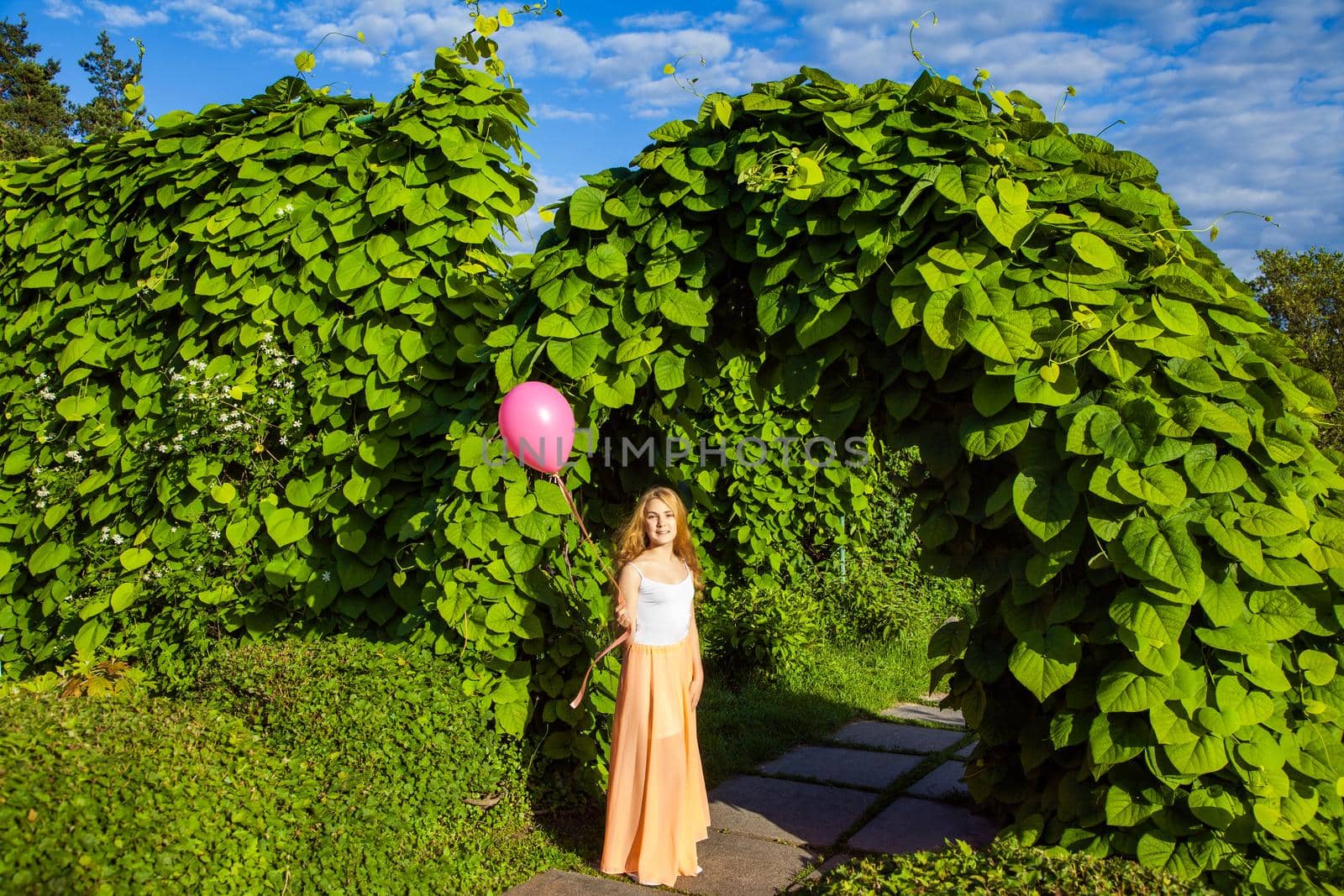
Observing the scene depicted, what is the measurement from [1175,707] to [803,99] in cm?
214

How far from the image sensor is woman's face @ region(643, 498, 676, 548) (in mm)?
3783

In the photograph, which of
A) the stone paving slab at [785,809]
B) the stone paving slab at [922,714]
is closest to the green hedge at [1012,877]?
the stone paving slab at [785,809]

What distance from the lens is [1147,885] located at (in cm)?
244

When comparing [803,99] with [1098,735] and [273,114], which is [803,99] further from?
[273,114]

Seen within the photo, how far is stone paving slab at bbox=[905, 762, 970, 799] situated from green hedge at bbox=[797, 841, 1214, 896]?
1.85 meters

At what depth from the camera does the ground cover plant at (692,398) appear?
2.55 meters

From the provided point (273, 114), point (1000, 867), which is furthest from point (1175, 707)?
point (273, 114)

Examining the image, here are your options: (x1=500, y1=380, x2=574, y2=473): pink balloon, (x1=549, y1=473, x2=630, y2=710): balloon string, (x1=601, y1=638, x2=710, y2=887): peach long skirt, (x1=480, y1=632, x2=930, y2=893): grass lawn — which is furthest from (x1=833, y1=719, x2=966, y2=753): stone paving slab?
(x1=500, y1=380, x2=574, y2=473): pink balloon

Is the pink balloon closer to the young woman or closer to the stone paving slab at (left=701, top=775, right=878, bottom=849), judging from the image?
the young woman

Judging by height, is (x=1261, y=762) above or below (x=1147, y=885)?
above

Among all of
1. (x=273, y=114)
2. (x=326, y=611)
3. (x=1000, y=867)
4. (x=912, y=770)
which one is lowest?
(x=912, y=770)

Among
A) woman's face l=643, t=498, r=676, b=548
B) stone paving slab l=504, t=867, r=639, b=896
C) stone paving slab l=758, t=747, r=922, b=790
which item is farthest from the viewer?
stone paving slab l=758, t=747, r=922, b=790

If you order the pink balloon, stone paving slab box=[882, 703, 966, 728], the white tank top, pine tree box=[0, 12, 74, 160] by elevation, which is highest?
pine tree box=[0, 12, 74, 160]

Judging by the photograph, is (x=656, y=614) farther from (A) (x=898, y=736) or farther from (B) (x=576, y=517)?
(A) (x=898, y=736)
